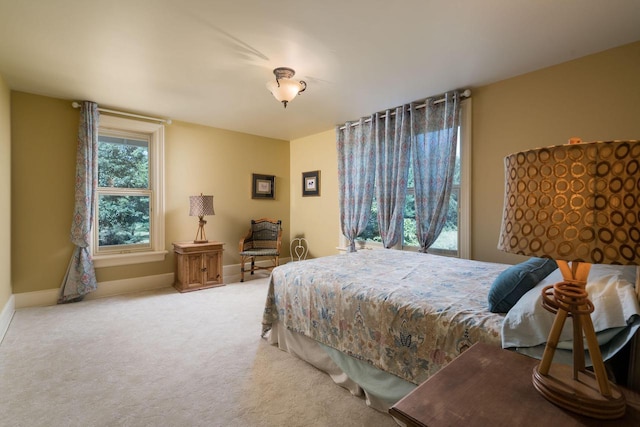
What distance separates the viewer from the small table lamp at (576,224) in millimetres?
640

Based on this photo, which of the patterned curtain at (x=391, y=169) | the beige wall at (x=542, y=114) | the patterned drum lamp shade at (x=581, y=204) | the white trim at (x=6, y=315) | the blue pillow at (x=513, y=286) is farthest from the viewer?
the patterned curtain at (x=391, y=169)

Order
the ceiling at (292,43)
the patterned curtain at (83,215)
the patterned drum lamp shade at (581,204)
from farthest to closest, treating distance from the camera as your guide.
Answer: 1. the patterned curtain at (83,215)
2. the ceiling at (292,43)
3. the patterned drum lamp shade at (581,204)

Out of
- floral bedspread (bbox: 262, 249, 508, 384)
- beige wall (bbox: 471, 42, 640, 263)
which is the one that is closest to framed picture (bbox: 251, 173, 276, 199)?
floral bedspread (bbox: 262, 249, 508, 384)

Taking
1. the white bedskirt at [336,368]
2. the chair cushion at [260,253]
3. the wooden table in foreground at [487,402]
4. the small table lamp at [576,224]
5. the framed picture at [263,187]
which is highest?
the framed picture at [263,187]

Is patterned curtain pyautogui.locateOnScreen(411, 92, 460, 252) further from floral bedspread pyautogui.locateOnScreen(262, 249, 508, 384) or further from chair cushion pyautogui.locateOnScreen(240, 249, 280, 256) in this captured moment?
chair cushion pyautogui.locateOnScreen(240, 249, 280, 256)

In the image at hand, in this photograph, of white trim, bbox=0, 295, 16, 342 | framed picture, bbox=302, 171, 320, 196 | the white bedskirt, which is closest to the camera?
the white bedskirt

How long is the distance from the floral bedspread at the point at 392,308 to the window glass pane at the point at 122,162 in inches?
114

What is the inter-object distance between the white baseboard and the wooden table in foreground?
3.62m

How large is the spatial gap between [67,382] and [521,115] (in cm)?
425

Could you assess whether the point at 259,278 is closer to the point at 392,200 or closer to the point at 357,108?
the point at 392,200

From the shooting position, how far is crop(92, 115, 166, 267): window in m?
3.86

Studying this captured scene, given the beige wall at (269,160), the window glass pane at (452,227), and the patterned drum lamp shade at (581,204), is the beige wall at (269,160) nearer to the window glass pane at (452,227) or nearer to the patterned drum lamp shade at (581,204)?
the window glass pane at (452,227)

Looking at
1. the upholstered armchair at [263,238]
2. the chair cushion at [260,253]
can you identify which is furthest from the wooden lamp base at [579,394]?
the upholstered armchair at [263,238]

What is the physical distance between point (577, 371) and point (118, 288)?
4.58 metres
